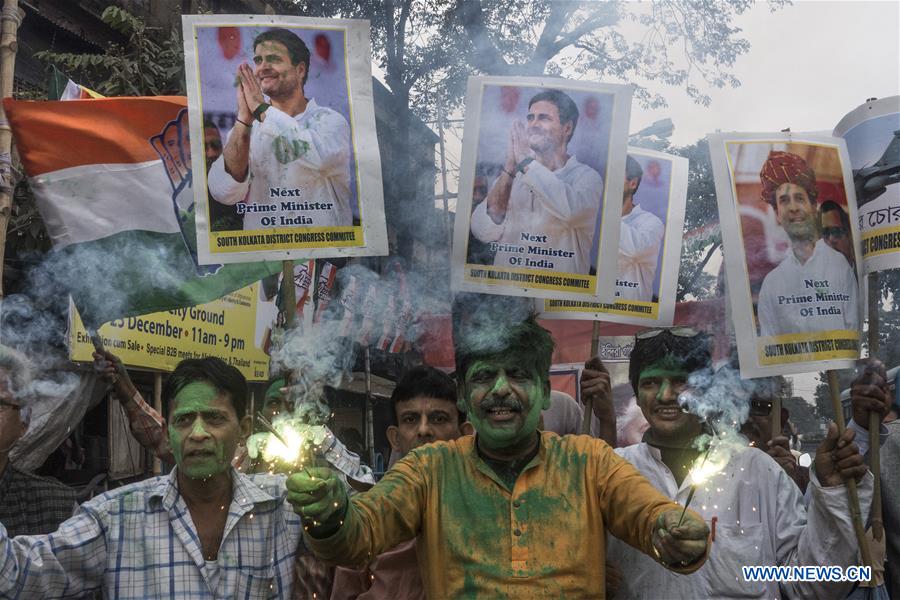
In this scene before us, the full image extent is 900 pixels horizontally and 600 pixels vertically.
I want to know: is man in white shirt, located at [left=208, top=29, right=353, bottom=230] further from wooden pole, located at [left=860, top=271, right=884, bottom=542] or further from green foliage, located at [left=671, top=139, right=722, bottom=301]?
green foliage, located at [left=671, top=139, right=722, bottom=301]

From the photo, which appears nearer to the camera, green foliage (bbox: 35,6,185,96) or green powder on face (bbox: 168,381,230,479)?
green powder on face (bbox: 168,381,230,479)

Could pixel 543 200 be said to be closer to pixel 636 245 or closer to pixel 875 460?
pixel 636 245

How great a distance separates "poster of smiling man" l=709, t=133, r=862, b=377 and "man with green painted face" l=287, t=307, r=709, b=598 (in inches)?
49.2

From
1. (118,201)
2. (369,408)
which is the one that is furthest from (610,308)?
(369,408)

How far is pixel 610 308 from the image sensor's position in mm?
4422

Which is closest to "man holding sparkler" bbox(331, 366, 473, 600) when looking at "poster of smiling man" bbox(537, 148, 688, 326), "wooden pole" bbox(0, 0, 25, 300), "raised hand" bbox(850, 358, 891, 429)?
"poster of smiling man" bbox(537, 148, 688, 326)

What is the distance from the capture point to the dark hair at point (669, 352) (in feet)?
11.3

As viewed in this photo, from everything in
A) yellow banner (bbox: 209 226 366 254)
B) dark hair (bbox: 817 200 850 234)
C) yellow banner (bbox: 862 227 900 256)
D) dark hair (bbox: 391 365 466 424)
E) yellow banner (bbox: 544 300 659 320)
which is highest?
dark hair (bbox: 817 200 850 234)

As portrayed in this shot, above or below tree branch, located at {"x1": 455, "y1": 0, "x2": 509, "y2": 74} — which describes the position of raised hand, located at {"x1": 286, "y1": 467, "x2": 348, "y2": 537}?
below

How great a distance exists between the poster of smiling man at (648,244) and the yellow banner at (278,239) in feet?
3.96

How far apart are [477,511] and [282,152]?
1750 mm

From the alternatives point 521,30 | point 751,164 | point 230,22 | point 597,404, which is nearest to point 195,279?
point 230,22

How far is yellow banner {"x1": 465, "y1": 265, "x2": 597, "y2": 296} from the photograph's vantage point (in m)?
3.89

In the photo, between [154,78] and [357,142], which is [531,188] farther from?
[154,78]
